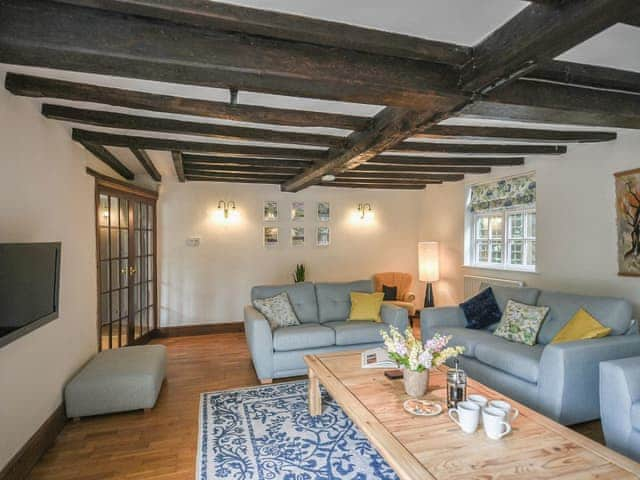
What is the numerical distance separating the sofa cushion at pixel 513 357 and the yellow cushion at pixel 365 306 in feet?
3.93

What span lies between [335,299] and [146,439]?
2.38 meters

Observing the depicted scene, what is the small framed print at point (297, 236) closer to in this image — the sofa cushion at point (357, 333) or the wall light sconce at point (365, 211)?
the wall light sconce at point (365, 211)

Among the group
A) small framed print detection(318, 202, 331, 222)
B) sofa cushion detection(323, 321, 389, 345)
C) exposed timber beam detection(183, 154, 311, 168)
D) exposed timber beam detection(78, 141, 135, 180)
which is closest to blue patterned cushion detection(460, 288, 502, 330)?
sofa cushion detection(323, 321, 389, 345)

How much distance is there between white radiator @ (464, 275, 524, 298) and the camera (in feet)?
15.7

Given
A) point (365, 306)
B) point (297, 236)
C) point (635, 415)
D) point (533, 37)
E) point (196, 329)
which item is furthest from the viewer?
point (297, 236)

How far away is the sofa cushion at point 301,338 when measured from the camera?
3701mm

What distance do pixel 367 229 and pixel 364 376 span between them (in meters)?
4.17

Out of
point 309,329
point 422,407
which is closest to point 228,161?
point 309,329

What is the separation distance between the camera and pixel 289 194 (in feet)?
20.2

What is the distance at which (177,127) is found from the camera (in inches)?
116

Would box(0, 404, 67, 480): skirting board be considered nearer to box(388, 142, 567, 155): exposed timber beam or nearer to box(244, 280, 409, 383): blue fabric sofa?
box(244, 280, 409, 383): blue fabric sofa

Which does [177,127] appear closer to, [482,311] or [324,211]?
[482,311]

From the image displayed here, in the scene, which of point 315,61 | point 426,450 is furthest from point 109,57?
point 426,450

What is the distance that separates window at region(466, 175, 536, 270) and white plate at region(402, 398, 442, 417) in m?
3.19
